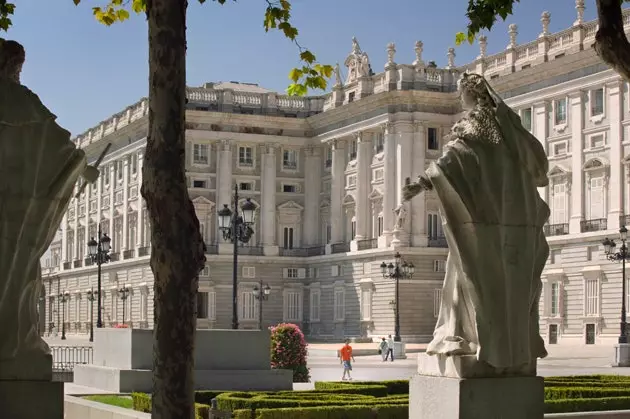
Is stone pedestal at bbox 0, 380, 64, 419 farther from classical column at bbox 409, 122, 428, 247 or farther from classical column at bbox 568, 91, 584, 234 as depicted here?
classical column at bbox 409, 122, 428, 247

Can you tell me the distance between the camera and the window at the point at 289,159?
78.7 m

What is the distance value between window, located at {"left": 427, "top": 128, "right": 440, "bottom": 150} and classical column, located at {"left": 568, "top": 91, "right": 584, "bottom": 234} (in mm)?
13257

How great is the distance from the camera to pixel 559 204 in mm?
56812

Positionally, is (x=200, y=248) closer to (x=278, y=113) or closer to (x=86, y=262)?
(x=278, y=113)

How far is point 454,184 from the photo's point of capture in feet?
31.8

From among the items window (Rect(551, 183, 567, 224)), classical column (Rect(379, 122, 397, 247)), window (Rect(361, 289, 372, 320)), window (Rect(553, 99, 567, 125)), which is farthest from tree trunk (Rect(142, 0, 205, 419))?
window (Rect(361, 289, 372, 320))

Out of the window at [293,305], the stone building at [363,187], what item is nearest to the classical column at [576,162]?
the stone building at [363,187]

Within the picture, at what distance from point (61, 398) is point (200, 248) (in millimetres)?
2307

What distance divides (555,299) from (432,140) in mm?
16189

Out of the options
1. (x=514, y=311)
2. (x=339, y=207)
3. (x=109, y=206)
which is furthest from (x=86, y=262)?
(x=514, y=311)

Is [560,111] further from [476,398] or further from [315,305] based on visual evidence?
[476,398]

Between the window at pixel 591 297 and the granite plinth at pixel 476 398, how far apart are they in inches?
1708

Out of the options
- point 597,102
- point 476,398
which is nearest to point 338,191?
point 597,102

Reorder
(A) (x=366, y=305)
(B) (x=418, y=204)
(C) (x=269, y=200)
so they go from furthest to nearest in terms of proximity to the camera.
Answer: (C) (x=269, y=200)
(A) (x=366, y=305)
(B) (x=418, y=204)
